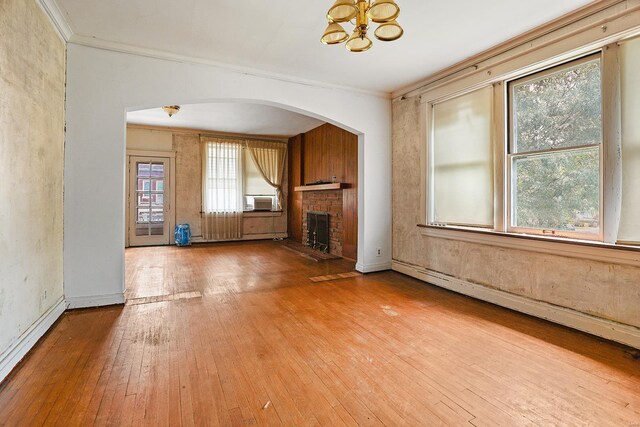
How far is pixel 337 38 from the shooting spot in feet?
7.73

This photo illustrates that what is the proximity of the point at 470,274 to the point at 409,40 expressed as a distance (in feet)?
9.18

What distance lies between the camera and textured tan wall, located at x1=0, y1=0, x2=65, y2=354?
207 centimetres

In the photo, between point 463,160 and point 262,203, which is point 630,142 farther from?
point 262,203

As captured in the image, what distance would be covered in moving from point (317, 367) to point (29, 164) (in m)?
2.71

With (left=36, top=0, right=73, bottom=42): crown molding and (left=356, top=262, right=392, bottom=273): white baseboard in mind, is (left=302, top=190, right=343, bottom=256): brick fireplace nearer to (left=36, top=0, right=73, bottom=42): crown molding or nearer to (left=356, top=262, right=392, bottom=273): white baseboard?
(left=356, top=262, right=392, bottom=273): white baseboard

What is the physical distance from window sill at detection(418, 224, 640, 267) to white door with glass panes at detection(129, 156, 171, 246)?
6703 millimetres

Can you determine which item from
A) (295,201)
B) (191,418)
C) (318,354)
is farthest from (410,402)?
(295,201)

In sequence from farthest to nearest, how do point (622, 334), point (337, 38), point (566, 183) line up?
point (566, 183) → point (622, 334) → point (337, 38)

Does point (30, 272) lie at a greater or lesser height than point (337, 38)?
lesser

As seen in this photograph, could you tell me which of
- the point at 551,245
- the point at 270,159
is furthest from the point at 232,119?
the point at 551,245

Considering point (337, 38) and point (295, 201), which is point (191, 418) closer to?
point (337, 38)

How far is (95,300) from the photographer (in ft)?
11.0

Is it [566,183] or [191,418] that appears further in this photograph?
[566,183]

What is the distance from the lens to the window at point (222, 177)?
8148 mm
